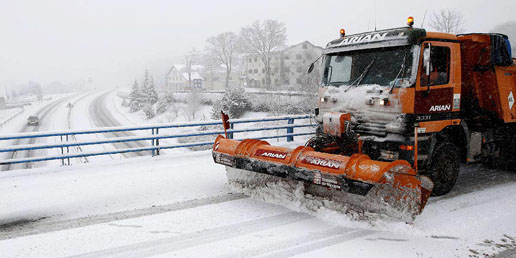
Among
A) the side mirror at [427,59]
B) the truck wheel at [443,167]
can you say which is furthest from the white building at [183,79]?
the side mirror at [427,59]

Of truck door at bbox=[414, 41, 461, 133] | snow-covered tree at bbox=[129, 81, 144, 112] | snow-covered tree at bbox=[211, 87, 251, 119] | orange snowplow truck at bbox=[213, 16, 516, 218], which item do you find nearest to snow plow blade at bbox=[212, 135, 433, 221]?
orange snowplow truck at bbox=[213, 16, 516, 218]

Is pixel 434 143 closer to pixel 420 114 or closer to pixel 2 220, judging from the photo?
pixel 420 114

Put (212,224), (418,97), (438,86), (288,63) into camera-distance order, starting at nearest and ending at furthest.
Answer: (212,224) < (418,97) < (438,86) < (288,63)

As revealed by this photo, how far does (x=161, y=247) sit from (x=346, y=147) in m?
3.43

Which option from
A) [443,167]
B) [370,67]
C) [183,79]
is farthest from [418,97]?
[183,79]

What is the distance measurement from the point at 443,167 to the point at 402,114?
4.87ft

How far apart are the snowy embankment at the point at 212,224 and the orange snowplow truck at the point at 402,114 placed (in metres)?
0.56

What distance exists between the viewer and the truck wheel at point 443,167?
19.9 ft

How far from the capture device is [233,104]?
40.6 m

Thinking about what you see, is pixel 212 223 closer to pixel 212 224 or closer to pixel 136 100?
pixel 212 224

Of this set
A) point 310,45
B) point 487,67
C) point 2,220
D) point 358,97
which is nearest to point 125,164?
point 2,220

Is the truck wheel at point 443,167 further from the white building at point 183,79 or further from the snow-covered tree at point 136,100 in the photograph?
the white building at point 183,79

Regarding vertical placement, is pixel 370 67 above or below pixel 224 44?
below

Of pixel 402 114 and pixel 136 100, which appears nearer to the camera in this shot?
pixel 402 114
